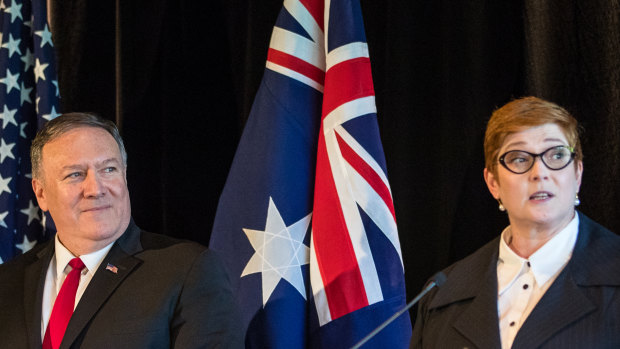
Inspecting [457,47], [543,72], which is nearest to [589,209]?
[543,72]

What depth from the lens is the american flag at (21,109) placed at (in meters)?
3.42

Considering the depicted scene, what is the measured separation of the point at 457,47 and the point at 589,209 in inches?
34.7

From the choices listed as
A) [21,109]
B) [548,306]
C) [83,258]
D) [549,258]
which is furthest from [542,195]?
[21,109]

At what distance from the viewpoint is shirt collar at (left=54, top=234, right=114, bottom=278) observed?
2.21m

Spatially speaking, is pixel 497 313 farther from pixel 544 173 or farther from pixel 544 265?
pixel 544 173

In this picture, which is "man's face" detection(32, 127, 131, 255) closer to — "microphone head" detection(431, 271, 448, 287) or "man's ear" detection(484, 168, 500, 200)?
"microphone head" detection(431, 271, 448, 287)

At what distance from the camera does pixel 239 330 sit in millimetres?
2086

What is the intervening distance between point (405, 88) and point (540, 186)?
1.35m

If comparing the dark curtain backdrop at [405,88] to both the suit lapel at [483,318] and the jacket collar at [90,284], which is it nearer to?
the suit lapel at [483,318]

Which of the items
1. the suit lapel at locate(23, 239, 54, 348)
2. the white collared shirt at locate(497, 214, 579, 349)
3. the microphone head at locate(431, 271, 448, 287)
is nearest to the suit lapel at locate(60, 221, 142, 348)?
the suit lapel at locate(23, 239, 54, 348)

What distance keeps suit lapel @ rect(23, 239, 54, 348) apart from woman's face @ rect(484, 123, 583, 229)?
53.1 inches

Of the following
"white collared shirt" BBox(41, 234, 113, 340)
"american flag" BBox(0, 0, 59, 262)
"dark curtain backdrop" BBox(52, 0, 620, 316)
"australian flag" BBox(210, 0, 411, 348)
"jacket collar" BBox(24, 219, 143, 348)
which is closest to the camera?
"jacket collar" BBox(24, 219, 143, 348)

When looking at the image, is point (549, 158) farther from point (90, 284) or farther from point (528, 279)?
point (90, 284)

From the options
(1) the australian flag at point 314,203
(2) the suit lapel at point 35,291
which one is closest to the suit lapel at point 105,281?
(2) the suit lapel at point 35,291
